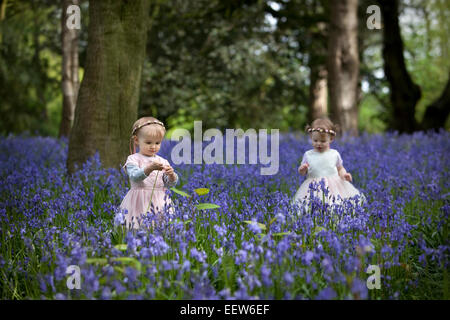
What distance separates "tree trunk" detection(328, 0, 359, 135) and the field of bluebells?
512 cm

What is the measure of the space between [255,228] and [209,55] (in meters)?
13.7

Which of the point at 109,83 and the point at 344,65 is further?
the point at 344,65

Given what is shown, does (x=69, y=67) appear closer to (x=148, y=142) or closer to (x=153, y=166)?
(x=148, y=142)

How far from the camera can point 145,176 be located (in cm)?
339

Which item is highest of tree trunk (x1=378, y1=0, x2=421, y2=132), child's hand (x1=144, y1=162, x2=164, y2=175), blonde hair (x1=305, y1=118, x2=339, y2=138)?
tree trunk (x1=378, y1=0, x2=421, y2=132)

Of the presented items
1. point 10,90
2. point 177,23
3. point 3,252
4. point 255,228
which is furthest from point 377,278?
point 10,90

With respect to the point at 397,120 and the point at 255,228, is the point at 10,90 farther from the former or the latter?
the point at 255,228

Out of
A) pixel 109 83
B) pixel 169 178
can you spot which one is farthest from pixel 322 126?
pixel 109 83

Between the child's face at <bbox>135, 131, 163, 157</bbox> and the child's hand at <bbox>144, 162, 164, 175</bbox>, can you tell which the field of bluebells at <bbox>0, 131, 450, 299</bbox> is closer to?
the child's hand at <bbox>144, 162, 164, 175</bbox>

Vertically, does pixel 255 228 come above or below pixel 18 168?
below

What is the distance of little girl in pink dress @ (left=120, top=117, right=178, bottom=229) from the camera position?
11.3 feet

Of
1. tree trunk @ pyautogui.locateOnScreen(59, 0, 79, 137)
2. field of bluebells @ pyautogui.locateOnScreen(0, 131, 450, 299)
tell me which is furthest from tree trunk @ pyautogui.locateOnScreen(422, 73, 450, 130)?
tree trunk @ pyautogui.locateOnScreen(59, 0, 79, 137)

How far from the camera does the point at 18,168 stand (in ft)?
20.1

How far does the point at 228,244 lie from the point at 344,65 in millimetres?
8043
